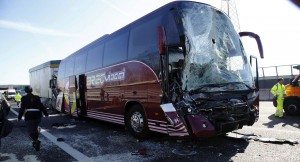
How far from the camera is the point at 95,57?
1180 cm

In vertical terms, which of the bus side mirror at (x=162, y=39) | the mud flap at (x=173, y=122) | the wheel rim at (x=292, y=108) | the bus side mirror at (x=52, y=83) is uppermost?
the bus side mirror at (x=162, y=39)

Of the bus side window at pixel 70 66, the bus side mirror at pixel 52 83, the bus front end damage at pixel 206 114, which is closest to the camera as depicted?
the bus front end damage at pixel 206 114

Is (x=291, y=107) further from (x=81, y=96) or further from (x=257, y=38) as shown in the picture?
(x=81, y=96)

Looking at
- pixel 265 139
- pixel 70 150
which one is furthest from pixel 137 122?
pixel 265 139

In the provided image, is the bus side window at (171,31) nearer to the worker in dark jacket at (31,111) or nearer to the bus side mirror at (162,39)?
the bus side mirror at (162,39)

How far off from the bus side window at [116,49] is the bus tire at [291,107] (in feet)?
24.8

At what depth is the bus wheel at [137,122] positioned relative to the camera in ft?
26.9

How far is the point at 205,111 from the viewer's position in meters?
6.27

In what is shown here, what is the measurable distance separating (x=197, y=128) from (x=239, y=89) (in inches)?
63.5

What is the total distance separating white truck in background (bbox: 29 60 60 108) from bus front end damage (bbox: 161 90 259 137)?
1469 cm

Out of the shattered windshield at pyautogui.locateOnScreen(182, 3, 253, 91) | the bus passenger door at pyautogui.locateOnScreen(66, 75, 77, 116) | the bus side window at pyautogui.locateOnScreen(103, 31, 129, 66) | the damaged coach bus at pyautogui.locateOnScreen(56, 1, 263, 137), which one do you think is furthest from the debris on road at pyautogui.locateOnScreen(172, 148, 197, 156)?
the bus passenger door at pyautogui.locateOnScreen(66, 75, 77, 116)

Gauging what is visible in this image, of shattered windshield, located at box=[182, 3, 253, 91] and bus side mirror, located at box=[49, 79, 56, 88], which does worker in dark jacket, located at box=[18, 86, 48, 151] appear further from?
bus side mirror, located at box=[49, 79, 56, 88]

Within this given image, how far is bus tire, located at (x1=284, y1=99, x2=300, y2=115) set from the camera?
41.4 ft

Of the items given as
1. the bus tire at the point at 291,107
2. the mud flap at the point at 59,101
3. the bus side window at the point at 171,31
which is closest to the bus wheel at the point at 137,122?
the bus side window at the point at 171,31
